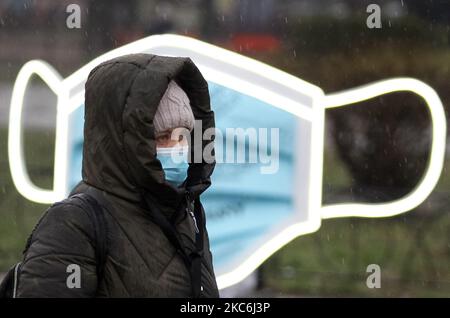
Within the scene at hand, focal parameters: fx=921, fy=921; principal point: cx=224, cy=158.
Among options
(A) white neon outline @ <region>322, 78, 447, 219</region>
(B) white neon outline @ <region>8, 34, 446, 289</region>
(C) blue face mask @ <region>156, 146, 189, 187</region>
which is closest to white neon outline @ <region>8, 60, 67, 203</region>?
(B) white neon outline @ <region>8, 34, 446, 289</region>

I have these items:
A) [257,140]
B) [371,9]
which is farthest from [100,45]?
[371,9]

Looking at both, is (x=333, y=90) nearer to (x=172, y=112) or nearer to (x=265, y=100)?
(x=265, y=100)

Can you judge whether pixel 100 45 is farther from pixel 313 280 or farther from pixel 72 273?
pixel 72 273

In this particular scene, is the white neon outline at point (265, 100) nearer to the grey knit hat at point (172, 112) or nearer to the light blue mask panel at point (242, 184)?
the light blue mask panel at point (242, 184)

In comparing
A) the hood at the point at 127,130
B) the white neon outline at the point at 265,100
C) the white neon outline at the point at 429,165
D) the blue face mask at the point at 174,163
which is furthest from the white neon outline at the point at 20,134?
the hood at the point at 127,130

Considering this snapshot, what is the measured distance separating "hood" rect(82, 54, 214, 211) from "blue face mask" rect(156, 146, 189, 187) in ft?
0.31

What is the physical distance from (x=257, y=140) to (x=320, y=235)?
0.80 m

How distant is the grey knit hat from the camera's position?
2.40 meters

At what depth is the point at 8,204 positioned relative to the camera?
5785mm

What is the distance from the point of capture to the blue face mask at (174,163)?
2.45 m

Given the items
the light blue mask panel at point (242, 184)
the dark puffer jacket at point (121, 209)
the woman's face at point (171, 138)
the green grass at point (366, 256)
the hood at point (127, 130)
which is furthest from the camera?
the green grass at point (366, 256)

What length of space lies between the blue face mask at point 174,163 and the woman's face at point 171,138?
11 mm
